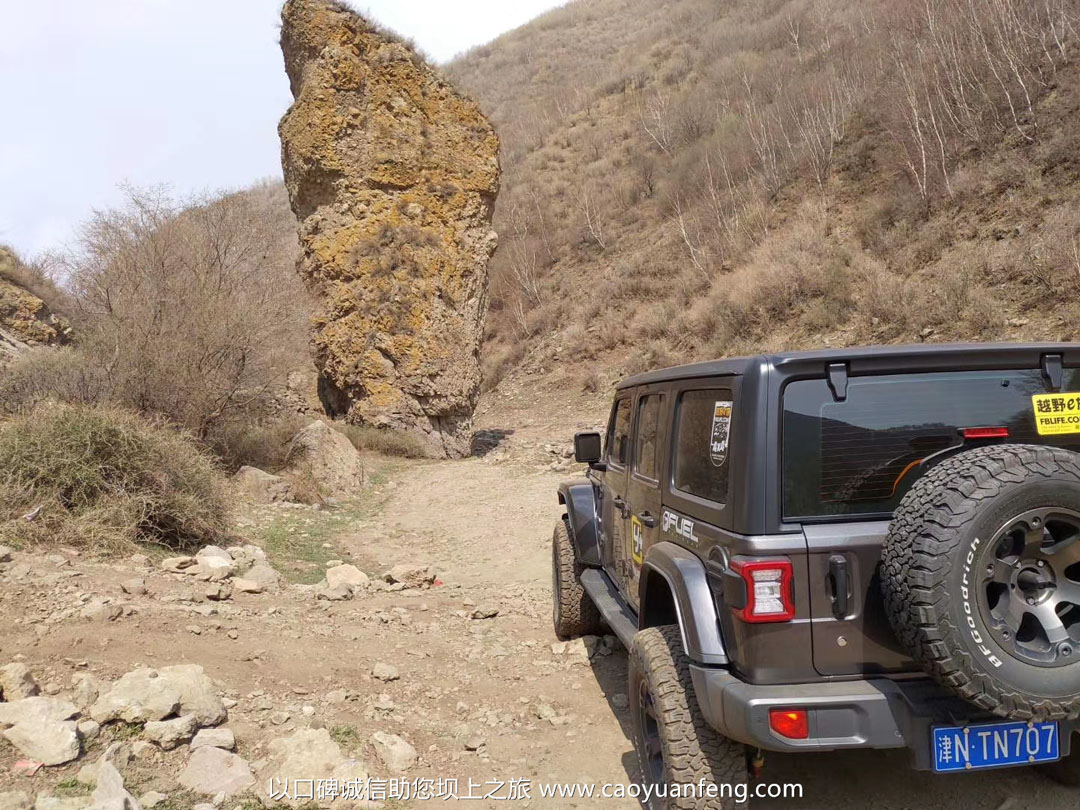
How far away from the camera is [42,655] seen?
12.8ft

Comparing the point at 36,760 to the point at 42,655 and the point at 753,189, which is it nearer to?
the point at 42,655

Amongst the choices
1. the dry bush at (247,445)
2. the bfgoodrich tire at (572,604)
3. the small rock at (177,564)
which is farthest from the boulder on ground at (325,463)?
the bfgoodrich tire at (572,604)

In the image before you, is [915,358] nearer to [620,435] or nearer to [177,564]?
[620,435]

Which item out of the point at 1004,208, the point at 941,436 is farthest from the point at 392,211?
the point at 941,436

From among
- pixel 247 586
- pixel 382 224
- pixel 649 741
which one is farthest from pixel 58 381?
pixel 649 741

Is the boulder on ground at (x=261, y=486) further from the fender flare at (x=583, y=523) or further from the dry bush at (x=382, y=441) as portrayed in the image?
the fender flare at (x=583, y=523)

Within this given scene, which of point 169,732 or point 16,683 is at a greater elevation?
point 16,683

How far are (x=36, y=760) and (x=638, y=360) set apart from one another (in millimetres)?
18902

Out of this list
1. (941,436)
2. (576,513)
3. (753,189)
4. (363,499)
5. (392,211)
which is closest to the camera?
(941,436)

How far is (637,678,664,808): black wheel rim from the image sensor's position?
113 inches

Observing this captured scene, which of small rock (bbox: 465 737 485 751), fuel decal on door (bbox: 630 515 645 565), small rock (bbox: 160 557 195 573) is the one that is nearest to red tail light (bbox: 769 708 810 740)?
fuel decal on door (bbox: 630 515 645 565)

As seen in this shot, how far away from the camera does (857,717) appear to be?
7.45 ft

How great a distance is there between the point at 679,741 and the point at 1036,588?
125cm

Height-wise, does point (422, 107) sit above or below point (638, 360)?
above
